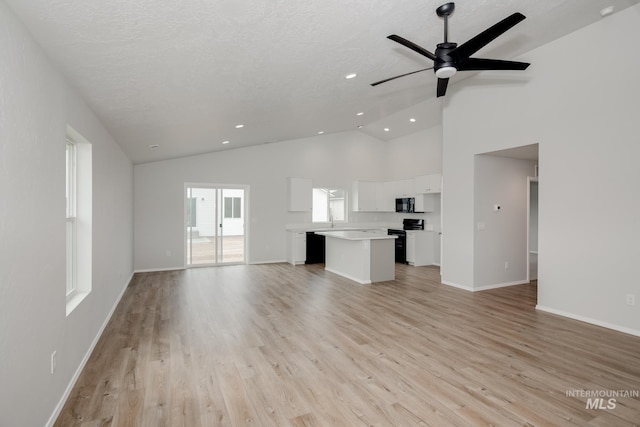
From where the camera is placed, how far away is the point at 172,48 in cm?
213

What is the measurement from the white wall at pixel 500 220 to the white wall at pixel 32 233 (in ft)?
17.4

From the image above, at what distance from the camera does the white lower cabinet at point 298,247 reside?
805 cm

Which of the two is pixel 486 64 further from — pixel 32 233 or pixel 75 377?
pixel 75 377

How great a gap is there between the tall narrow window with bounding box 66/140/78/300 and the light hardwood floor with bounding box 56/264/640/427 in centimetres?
78

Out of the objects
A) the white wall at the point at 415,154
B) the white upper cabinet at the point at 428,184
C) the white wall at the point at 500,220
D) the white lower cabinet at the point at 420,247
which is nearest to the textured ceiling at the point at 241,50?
the white wall at the point at 500,220

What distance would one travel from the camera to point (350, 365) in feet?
9.16

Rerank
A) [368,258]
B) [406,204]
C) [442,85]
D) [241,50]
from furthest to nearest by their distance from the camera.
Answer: [406,204] → [368,258] → [442,85] → [241,50]

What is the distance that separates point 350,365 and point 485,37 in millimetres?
2942

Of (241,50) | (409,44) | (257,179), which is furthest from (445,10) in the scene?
(257,179)

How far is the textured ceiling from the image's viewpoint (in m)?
1.77

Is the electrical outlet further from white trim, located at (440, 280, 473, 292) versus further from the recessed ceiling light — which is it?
the recessed ceiling light
